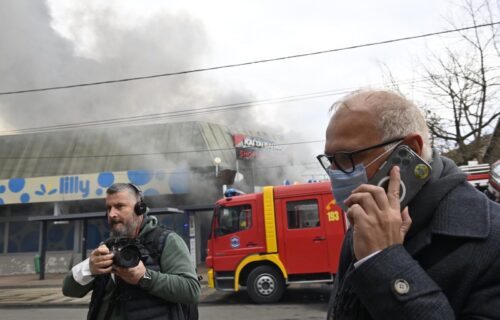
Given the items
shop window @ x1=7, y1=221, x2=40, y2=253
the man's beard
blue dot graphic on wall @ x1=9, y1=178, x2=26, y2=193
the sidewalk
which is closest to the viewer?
the man's beard

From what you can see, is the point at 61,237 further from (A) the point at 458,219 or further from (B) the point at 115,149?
(A) the point at 458,219

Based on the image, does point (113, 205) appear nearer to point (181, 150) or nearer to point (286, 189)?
point (286, 189)

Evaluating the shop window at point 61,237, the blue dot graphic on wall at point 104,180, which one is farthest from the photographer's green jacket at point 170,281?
the shop window at point 61,237

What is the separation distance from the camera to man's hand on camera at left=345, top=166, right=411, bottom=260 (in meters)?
0.92

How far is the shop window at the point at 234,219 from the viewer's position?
874 centimetres

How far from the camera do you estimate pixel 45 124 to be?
18.1 metres

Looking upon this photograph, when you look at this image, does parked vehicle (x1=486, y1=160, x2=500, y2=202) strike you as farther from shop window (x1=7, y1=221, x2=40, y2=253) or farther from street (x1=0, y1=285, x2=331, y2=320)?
shop window (x1=7, y1=221, x2=40, y2=253)

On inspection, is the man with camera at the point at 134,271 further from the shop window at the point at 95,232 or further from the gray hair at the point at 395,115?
the shop window at the point at 95,232

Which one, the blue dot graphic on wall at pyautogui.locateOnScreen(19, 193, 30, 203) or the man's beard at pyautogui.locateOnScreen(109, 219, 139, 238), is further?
the blue dot graphic on wall at pyautogui.locateOnScreen(19, 193, 30, 203)

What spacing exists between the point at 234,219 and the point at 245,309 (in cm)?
190

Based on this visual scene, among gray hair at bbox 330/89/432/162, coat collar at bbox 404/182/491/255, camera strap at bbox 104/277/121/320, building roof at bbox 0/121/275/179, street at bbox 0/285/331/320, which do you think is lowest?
street at bbox 0/285/331/320

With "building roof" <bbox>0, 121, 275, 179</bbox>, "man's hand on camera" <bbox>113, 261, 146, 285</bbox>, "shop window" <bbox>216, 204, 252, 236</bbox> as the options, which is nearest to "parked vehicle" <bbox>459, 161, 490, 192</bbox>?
"shop window" <bbox>216, 204, 252, 236</bbox>

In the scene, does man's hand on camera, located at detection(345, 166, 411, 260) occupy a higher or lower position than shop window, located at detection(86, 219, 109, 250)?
lower

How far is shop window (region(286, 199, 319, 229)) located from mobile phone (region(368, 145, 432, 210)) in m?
7.36
